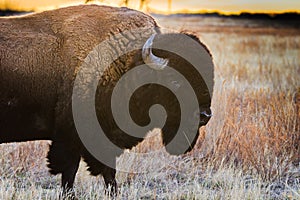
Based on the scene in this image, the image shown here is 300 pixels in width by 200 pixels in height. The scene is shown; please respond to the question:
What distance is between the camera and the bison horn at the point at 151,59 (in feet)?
14.5

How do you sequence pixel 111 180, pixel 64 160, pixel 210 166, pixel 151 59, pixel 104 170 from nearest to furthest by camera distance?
pixel 151 59 < pixel 64 160 < pixel 104 170 < pixel 111 180 < pixel 210 166

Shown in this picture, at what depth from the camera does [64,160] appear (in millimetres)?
4730

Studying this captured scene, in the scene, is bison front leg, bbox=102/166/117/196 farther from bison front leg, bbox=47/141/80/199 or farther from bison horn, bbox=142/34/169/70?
bison horn, bbox=142/34/169/70

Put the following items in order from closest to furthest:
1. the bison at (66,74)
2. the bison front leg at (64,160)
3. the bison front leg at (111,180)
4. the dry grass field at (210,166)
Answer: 1. the bison at (66,74)
2. the bison front leg at (64,160)
3. the bison front leg at (111,180)
4. the dry grass field at (210,166)

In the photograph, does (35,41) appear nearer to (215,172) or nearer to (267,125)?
(215,172)

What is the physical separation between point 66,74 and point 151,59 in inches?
31.5

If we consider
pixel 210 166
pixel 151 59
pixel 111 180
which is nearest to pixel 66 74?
pixel 151 59

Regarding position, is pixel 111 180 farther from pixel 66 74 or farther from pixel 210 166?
pixel 210 166

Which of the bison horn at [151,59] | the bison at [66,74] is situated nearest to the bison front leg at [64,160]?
the bison at [66,74]

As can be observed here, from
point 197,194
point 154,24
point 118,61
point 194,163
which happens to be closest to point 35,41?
point 118,61

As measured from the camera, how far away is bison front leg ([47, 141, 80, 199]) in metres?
4.68

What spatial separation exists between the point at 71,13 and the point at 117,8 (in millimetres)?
488

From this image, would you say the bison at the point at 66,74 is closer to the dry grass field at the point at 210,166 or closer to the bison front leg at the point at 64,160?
the bison front leg at the point at 64,160

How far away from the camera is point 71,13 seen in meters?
4.77
